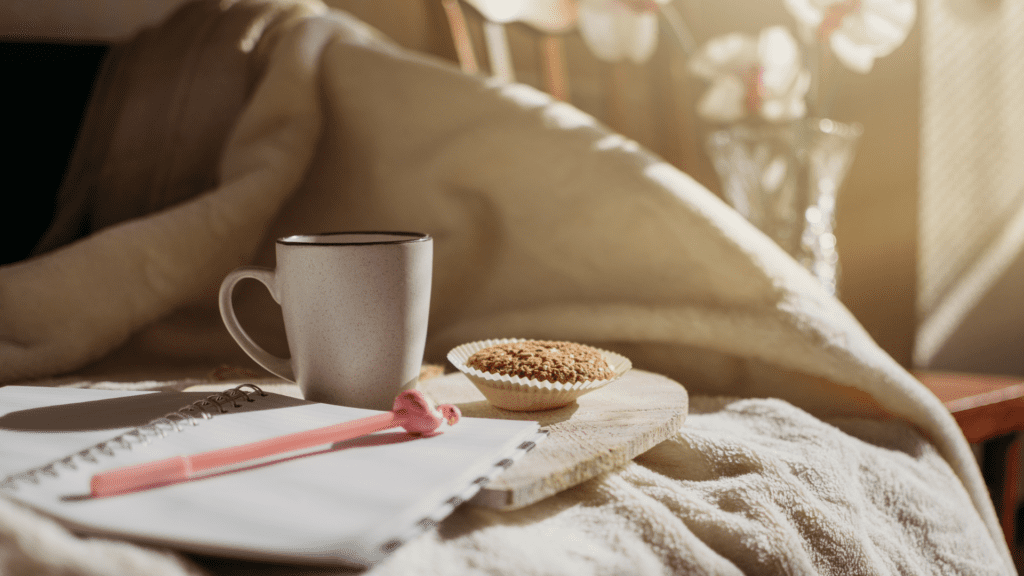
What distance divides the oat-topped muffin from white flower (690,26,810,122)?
572 millimetres

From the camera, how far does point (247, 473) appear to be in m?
0.31

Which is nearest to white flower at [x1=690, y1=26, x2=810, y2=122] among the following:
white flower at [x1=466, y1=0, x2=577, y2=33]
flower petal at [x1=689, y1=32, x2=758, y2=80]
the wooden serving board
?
flower petal at [x1=689, y1=32, x2=758, y2=80]

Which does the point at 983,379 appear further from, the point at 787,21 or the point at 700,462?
the point at 787,21

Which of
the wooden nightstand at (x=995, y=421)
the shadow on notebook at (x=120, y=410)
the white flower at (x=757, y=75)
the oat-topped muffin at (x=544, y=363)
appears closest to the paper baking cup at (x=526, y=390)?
the oat-topped muffin at (x=544, y=363)

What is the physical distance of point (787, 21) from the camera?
4.19ft

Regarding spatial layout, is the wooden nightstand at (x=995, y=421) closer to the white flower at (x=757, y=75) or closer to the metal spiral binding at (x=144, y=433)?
the white flower at (x=757, y=75)

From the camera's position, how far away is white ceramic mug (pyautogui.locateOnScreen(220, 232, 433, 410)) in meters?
0.42

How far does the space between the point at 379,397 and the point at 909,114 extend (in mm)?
1027

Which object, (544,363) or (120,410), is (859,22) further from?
(120,410)

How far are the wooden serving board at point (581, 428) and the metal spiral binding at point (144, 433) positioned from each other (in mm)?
151

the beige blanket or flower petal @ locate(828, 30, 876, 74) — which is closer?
the beige blanket

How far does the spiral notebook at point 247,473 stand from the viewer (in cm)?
25

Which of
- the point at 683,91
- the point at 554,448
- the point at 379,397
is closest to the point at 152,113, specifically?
the point at 379,397

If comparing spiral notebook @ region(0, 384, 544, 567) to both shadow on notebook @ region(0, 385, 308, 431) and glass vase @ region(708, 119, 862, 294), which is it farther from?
glass vase @ region(708, 119, 862, 294)
